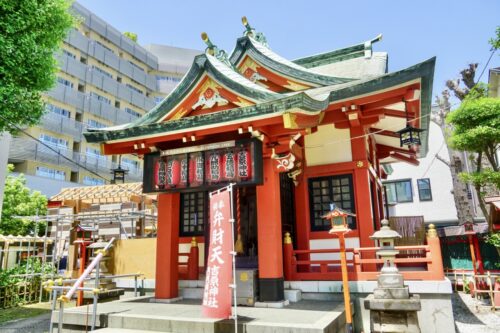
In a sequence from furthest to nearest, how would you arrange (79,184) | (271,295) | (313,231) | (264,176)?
1. (79,184)
2. (313,231)
3. (264,176)
4. (271,295)

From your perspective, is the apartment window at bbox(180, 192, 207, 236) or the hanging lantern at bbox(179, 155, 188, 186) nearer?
the hanging lantern at bbox(179, 155, 188, 186)

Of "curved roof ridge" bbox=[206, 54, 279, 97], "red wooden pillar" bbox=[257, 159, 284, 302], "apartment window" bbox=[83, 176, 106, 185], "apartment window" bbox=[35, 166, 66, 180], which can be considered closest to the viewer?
"red wooden pillar" bbox=[257, 159, 284, 302]

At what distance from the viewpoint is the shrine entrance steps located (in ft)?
22.8

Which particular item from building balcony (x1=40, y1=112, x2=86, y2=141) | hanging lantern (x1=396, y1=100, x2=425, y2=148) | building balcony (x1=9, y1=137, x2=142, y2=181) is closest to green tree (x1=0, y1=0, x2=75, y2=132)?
hanging lantern (x1=396, y1=100, x2=425, y2=148)

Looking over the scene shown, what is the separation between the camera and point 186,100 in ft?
35.3

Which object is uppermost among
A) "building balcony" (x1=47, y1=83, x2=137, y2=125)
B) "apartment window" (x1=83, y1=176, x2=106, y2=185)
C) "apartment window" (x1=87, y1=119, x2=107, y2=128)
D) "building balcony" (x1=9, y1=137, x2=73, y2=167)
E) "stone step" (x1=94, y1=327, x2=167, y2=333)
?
"building balcony" (x1=47, y1=83, x2=137, y2=125)

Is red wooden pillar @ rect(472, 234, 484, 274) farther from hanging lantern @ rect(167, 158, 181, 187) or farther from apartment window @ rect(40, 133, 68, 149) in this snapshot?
apartment window @ rect(40, 133, 68, 149)

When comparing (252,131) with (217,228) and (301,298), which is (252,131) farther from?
(301,298)

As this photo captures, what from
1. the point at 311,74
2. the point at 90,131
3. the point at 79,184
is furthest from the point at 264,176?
the point at 79,184

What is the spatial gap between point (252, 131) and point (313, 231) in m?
4.27

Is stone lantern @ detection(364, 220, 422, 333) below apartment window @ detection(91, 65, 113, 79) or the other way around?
below

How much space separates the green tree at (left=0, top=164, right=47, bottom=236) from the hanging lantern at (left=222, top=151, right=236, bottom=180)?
868 inches

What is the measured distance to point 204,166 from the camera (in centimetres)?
1009

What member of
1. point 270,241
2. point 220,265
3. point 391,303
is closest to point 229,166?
point 270,241
